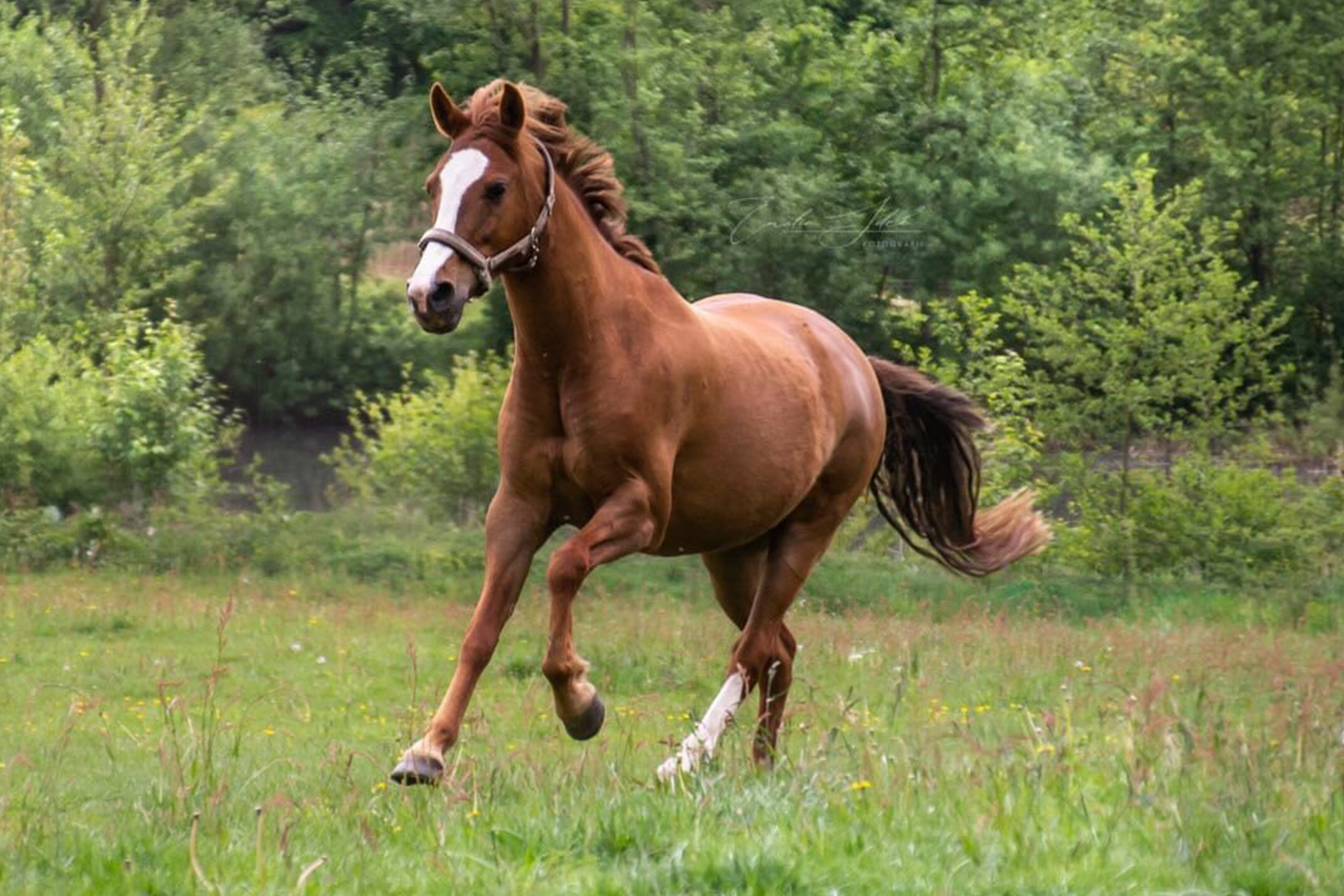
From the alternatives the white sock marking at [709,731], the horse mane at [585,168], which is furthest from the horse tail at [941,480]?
the horse mane at [585,168]

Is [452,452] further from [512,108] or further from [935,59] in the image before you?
[512,108]

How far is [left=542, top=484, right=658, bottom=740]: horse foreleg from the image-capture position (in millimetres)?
6906

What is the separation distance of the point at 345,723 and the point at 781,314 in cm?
449

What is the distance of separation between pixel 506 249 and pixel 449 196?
0.28m

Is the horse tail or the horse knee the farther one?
the horse tail

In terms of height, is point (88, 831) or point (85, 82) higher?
point (88, 831)

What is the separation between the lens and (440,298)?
646cm

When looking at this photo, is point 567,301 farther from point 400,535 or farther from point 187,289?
point 187,289

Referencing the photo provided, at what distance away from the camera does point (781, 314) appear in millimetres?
9156

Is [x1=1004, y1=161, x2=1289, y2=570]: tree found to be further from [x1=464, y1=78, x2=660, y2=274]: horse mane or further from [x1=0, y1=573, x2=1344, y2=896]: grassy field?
[x1=464, y1=78, x2=660, y2=274]: horse mane

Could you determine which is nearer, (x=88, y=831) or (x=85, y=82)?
(x=88, y=831)

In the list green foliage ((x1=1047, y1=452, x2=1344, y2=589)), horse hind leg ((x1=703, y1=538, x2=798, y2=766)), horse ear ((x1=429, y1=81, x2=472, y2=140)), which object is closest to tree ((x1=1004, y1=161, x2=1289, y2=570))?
green foliage ((x1=1047, y1=452, x2=1344, y2=589))

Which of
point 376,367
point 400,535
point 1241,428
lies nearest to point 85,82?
point 376,367

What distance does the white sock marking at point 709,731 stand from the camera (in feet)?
21.7
